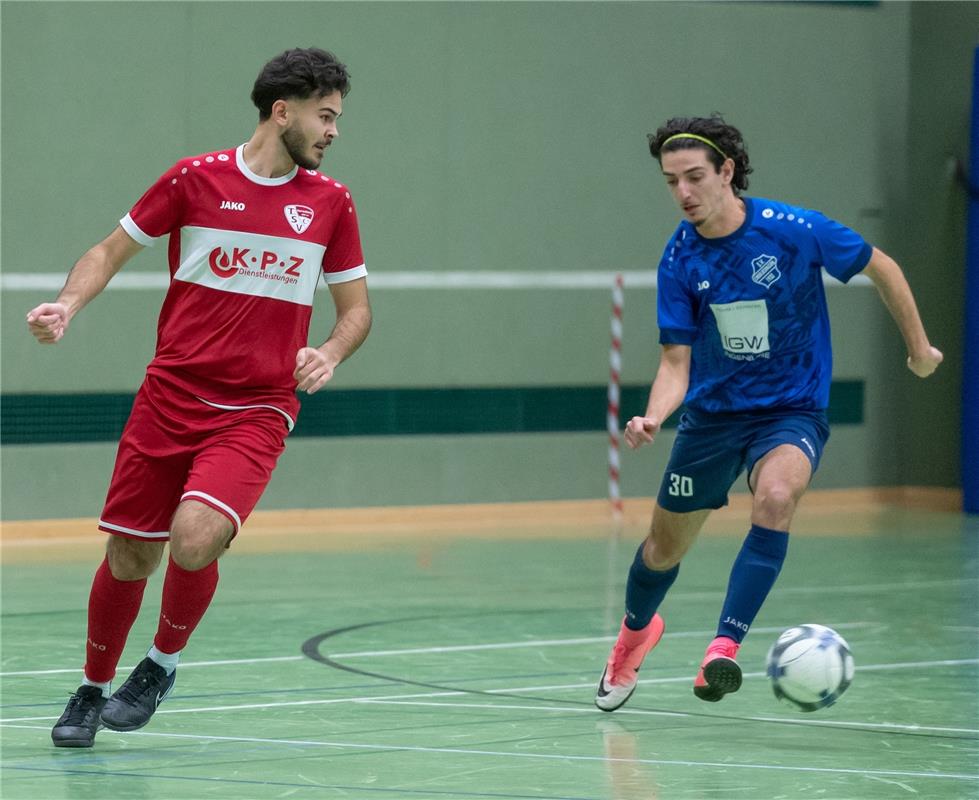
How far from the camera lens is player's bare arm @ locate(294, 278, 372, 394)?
5594 millimetres

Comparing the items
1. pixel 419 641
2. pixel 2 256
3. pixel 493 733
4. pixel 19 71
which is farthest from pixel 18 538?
pixel 493 733

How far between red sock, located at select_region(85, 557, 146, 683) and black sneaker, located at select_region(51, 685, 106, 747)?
0.06 m

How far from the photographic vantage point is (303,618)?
9406 millimetres

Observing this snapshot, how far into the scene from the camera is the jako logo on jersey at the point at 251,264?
5.90 m

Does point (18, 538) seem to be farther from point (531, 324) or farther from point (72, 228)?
point (531, 324)

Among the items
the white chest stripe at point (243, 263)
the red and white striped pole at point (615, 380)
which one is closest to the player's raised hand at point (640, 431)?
the white chest stripe at point (243, 263)

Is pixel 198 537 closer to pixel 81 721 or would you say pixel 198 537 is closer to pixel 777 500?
pixel 81 721

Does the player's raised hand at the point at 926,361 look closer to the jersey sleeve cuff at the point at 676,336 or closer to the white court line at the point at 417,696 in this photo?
the jersey sleeve cuff at the point at 676,336

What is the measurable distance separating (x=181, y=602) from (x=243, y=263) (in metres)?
1.07

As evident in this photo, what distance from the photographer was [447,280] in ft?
47.5

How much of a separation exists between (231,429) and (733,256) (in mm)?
1927

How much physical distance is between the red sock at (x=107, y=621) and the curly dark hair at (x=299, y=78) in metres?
1.56

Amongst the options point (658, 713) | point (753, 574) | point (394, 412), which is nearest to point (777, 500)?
point (753, 574)

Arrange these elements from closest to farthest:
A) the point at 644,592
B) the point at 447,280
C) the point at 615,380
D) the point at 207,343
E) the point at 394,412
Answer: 1. the point at 207,343
2. the point at 644,592
3. the point at 394,412
4. the point at 447,280
5. the point at 615,380
